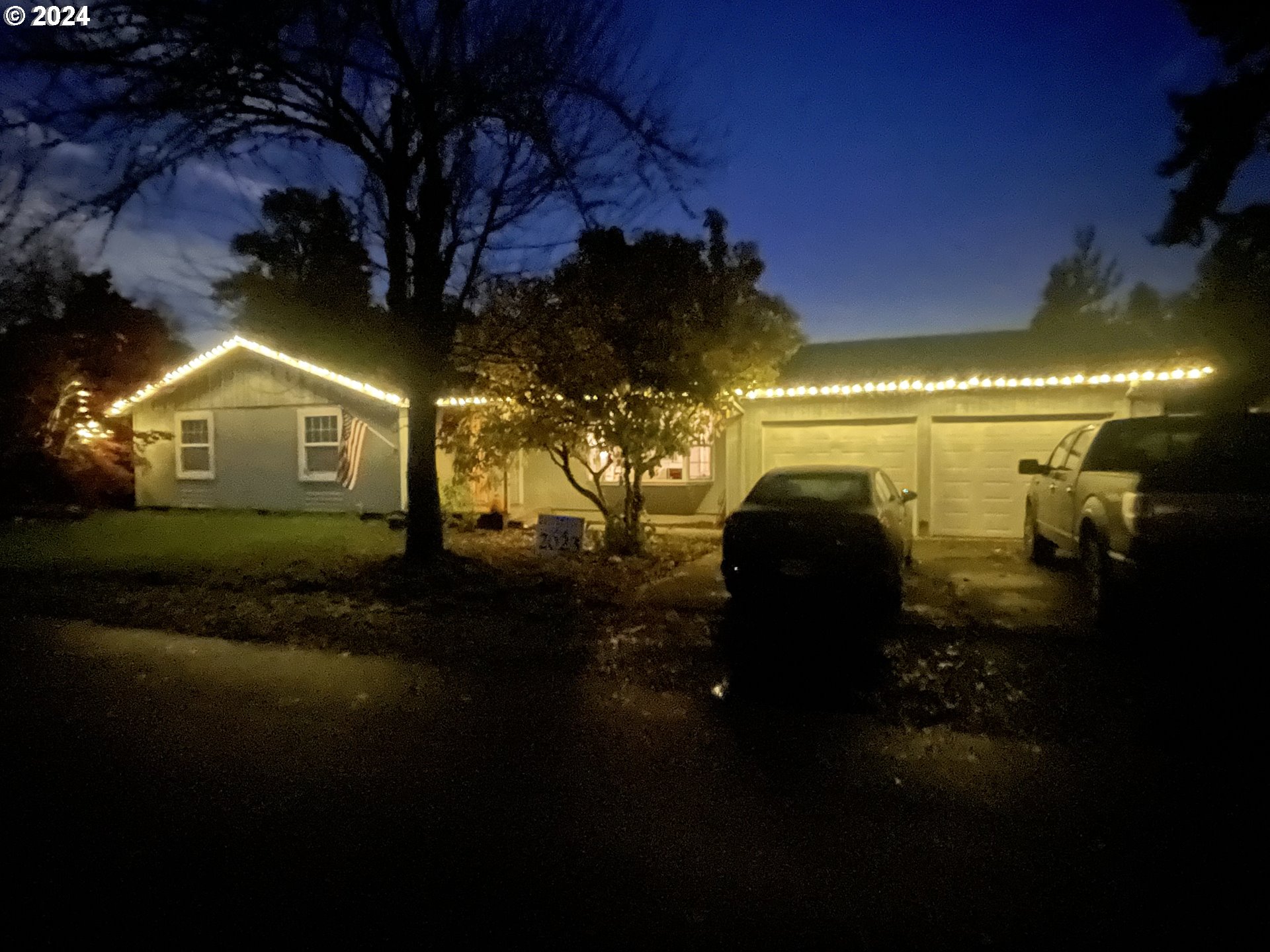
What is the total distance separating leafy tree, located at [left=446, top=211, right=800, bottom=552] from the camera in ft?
37.3

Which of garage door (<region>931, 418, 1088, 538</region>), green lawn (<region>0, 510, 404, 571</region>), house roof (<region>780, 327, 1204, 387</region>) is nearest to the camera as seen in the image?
green lawn (<region>0, 510, 404, 571</region>)

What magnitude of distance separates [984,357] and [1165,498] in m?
9.34

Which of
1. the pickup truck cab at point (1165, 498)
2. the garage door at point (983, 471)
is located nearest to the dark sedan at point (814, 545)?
the pickup truck cab at point (1165, 498)

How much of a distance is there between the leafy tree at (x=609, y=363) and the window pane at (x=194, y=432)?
9.86m

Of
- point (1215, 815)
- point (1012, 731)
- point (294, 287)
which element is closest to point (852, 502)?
point (1012, 731)

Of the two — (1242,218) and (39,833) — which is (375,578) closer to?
(39,833)

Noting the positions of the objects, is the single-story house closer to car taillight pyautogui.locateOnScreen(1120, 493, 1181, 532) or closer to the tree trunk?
the tree trunk

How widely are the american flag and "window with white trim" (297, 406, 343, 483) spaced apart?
0.33 metres

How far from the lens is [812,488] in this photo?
938cm

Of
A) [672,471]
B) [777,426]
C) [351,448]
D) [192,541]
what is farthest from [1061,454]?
[192,541]

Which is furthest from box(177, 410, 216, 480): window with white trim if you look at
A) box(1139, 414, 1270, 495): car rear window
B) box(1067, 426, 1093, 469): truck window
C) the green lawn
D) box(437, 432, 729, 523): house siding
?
box(1139, 414, 1270, 495): car rear window

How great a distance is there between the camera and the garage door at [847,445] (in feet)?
47.6

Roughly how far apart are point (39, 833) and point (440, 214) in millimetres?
8665

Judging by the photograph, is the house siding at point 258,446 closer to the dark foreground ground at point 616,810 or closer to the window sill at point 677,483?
the window sill at point 677,483
